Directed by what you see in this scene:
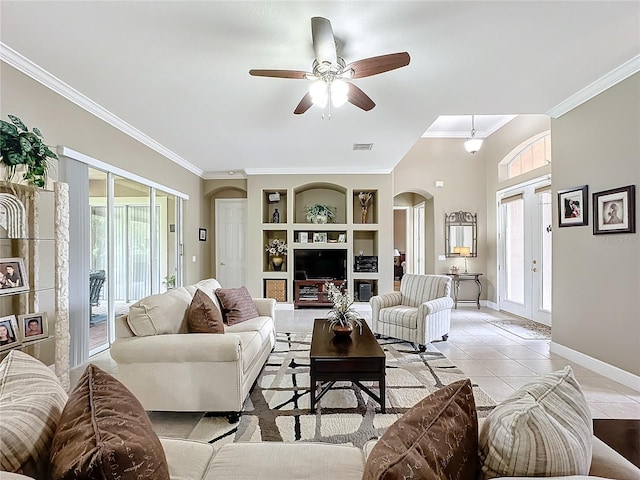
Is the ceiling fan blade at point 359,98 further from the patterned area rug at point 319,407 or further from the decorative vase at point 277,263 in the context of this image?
the decorative vase at point 277,263

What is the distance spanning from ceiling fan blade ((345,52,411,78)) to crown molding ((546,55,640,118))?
86.0 inches

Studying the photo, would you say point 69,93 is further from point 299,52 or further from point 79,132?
point 299,52

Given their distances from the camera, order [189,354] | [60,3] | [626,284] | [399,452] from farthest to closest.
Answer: [626,284], [189,354], [60,3], [399,452]

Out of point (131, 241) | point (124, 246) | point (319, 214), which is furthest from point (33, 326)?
point (319, 214)

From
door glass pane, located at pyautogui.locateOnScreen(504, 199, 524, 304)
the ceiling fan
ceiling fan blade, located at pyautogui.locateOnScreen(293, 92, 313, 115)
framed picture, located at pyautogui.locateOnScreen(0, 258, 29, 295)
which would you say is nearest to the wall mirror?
door glass pane, located at pyautogui.locateOnScreen(504, 199, 524, 304)

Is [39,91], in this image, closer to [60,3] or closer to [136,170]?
[60,3]

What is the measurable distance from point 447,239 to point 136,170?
575 centimetres

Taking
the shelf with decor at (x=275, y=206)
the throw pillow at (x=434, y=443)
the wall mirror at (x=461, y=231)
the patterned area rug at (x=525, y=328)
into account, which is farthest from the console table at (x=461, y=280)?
the throw pillow at (x=434, y=443)

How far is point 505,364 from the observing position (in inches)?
140

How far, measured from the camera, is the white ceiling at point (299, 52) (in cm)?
Result: 215

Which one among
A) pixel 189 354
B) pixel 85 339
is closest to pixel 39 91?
pixel 85 339

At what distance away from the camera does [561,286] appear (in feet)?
12.4

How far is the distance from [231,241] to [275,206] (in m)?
1.30

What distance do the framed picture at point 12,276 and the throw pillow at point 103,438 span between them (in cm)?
213
